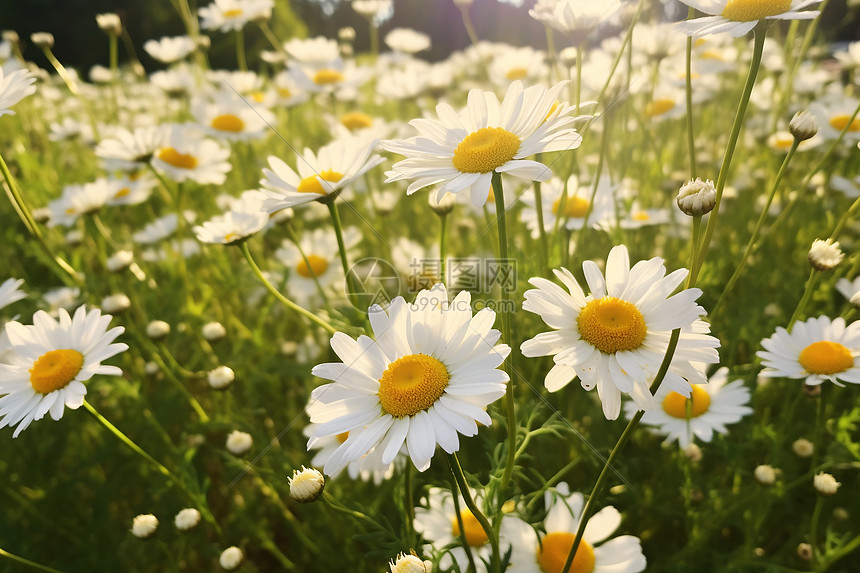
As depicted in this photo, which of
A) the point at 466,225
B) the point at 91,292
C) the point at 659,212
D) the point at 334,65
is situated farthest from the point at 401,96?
the point at 91,292

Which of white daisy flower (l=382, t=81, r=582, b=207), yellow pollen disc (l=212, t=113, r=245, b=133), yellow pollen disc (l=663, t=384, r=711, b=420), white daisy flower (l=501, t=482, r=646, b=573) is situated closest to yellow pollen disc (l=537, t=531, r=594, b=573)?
white daisy flower (l=501, t=482, r=646, b=573)

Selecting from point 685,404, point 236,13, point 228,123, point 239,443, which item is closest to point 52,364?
point 239,443

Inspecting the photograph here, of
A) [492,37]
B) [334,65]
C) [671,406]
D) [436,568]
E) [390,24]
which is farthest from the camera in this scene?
[390,24]

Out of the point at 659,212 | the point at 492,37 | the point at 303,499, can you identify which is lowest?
the point at 492,37

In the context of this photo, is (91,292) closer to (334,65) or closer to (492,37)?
(334,65)

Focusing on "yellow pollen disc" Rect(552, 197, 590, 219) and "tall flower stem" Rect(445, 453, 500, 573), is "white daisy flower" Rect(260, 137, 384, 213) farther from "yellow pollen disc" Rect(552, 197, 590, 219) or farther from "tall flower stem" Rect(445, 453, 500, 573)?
"yellow pollen disc" Rect(552, 197, 590, 219)

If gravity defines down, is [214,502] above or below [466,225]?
below
